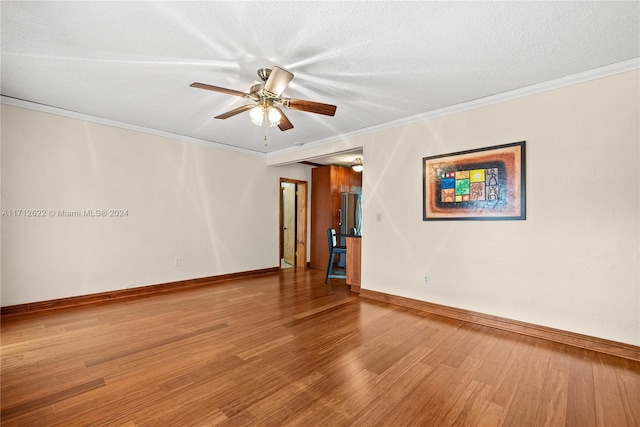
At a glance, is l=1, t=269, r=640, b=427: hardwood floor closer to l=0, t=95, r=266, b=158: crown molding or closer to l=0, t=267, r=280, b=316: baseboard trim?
l=0, t=267, r=280, b=316: baseboard trim

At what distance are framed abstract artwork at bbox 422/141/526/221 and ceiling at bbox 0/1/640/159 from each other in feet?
2.24

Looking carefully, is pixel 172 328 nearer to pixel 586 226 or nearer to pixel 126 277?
pixel 126 277

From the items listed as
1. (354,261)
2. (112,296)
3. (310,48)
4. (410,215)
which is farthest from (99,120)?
(410,215)

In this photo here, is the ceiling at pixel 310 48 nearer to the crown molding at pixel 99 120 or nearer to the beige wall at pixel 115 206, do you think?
the crown molding at pixel 99 120

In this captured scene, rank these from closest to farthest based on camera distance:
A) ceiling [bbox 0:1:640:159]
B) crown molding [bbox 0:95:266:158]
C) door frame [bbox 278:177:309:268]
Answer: ceiling [bbox 0:1:640:159], crown molding [bbox 0:95:266:158], door frame [bbox 278:177:309:268]

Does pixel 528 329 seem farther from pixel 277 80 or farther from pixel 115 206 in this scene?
pixel 115 206

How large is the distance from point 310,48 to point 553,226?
2.90 meters

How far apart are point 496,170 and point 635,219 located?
119 cm

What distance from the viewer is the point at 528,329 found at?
3.00m

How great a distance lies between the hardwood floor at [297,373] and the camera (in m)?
1.76

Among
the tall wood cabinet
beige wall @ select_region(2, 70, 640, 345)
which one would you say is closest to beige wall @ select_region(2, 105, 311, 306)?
beige wall @ select_region(2, 70, 640, 345)

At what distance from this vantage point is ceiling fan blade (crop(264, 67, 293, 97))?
2.35m

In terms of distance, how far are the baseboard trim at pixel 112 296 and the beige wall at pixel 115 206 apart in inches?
Answer: 3.1

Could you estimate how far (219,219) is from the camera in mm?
5555
